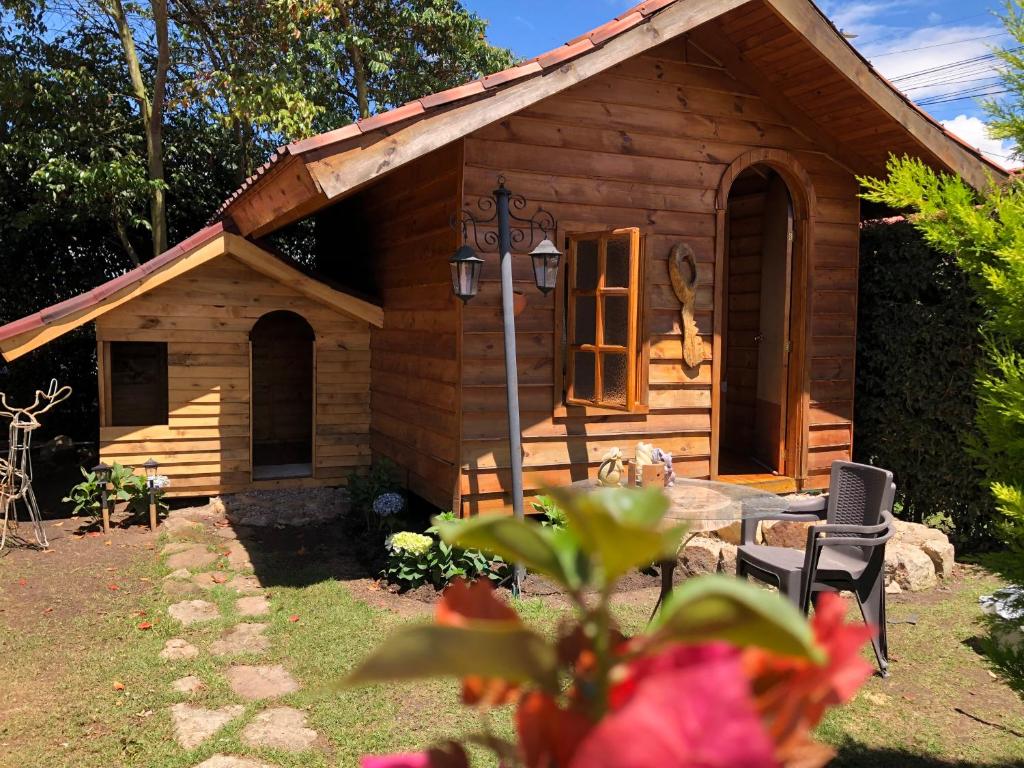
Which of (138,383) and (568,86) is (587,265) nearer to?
(568,86)

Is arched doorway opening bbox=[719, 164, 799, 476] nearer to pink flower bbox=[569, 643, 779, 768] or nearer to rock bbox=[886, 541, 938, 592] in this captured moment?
rock bbox=[886, 541, 938, 592]

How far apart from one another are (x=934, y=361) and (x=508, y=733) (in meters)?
5.35

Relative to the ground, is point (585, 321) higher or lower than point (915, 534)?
higher

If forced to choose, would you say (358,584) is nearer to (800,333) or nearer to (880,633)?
(880,633)

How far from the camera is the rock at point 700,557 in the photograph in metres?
6.20

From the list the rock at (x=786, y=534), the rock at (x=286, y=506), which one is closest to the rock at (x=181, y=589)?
the rock at (x=286, y=506)

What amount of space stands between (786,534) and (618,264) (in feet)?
8.56

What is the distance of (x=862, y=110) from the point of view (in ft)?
21.7

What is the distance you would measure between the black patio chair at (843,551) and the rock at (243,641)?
293 cm

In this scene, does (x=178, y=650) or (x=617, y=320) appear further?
(x=617, y=320)

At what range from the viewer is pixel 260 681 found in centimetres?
439

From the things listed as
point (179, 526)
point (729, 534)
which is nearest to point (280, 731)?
point (729, 534)

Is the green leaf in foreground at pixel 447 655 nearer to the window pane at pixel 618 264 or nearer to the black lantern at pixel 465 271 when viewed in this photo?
the black lantern at pixel 465 271

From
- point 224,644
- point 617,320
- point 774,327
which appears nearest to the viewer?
point 224,644
